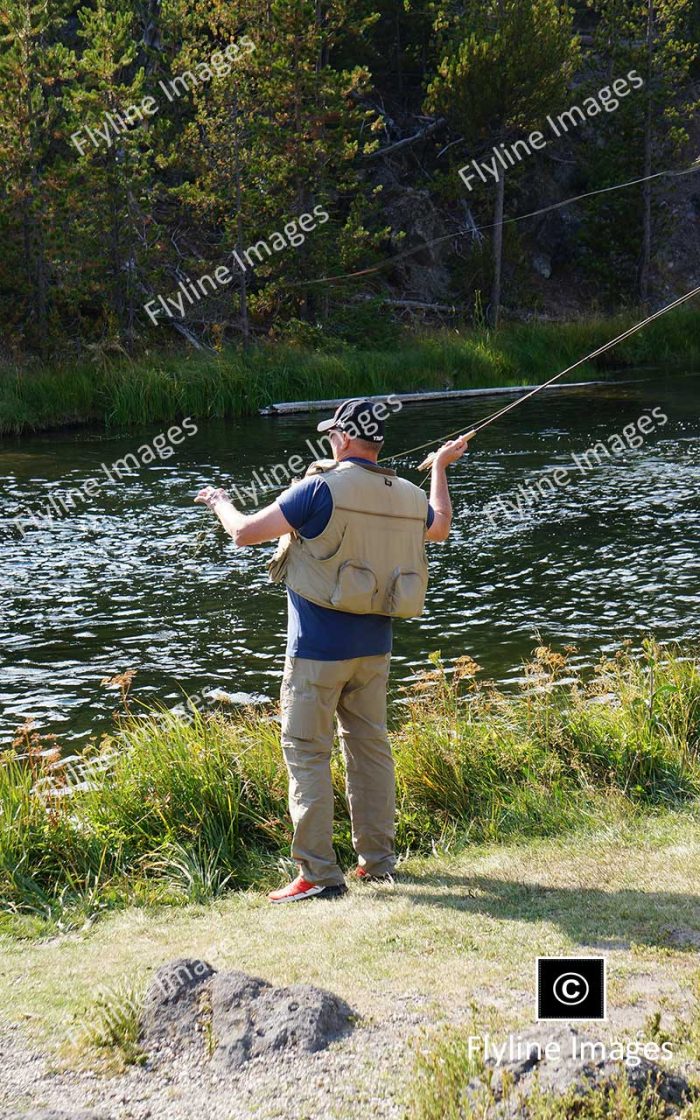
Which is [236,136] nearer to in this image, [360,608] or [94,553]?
[94,553]

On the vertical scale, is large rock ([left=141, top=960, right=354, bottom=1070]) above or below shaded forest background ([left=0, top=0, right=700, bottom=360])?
below

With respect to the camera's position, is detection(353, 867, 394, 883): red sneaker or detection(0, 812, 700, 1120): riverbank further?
detection(353, 867, 394, 883): red sneaker

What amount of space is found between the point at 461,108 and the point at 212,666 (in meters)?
29.5

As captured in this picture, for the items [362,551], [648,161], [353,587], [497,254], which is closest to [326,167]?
[497,254]

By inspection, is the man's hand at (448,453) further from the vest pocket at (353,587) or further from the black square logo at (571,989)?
the black square logo at (571,989)

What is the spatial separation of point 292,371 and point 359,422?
76.2 feet

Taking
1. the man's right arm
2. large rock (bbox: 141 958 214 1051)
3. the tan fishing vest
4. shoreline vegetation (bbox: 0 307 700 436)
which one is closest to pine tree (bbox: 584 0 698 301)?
shoreline vegetation (bbox: 0 307 700 436)

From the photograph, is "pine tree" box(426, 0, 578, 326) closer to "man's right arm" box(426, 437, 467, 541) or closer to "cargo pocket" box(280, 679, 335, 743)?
"man's right arm" box(426, 437, 467, 541)

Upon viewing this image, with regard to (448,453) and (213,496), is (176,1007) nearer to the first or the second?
(213,496)

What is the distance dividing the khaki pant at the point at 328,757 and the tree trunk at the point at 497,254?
31056mm

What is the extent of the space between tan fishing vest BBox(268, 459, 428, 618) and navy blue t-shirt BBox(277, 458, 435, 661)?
45mm

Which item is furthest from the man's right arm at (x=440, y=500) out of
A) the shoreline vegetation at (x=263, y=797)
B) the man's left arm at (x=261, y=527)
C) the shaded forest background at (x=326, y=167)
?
the shaded forest background at (x=326, y=167)

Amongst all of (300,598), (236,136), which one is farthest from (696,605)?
(236,136)

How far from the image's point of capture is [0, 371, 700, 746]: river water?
1022 cm
